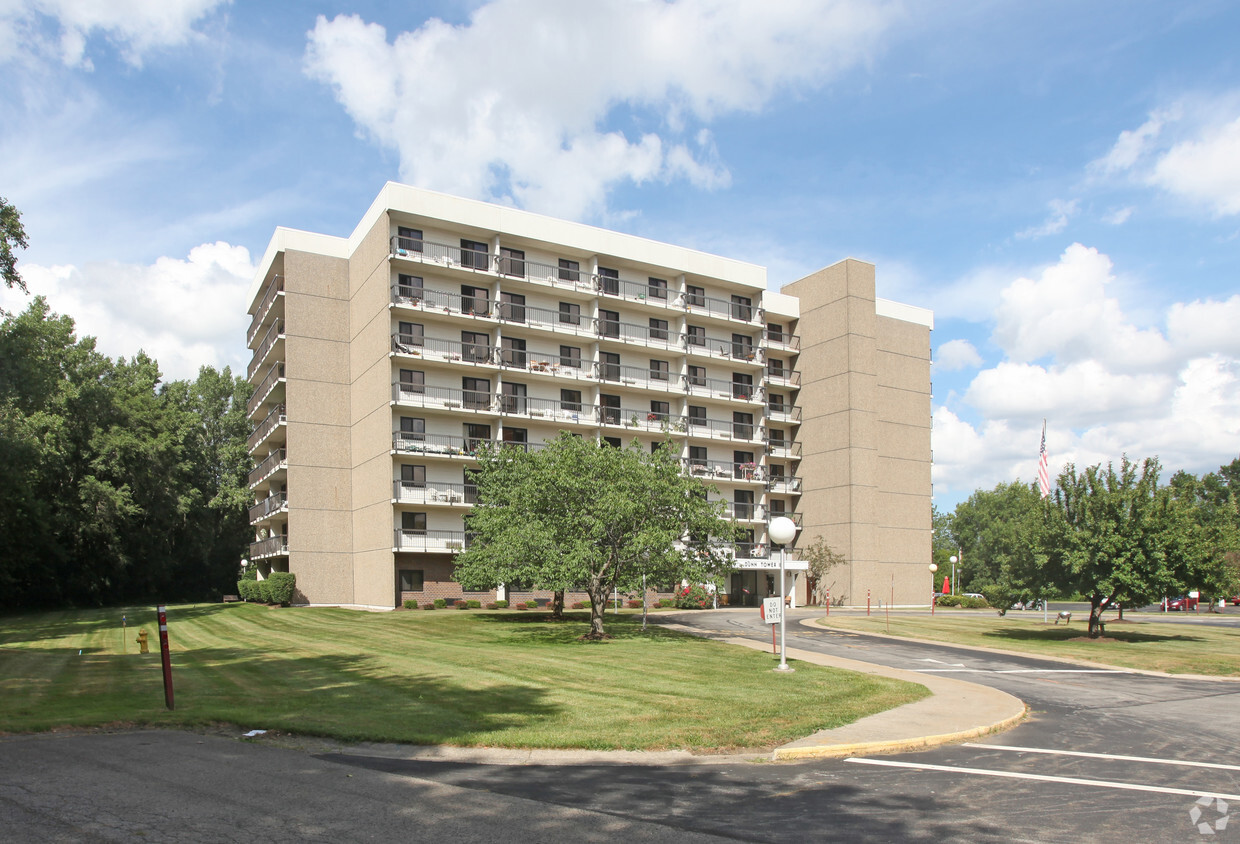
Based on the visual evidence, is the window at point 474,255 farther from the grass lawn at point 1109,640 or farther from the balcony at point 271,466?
the grass lawn at point 1109,640

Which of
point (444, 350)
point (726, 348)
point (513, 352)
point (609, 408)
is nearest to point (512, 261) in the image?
point (513, 352)

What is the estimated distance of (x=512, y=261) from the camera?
5006 centimetres

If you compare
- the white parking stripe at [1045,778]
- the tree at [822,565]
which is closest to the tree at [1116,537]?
the white parking stripe at [1045,778]

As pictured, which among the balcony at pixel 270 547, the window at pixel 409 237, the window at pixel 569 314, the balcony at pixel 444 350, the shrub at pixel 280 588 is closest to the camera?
the shrub at pixel 280 588

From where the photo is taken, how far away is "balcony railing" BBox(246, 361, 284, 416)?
4822 centimetres

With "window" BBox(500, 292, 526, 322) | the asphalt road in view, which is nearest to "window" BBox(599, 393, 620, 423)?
"window" BBox(500, 292, 526, 322)

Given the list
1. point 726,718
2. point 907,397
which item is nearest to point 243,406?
point 907,397

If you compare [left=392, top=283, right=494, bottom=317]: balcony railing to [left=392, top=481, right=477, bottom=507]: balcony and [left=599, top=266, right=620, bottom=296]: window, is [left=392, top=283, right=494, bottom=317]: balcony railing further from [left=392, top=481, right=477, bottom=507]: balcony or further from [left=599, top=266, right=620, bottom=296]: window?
[left=392, top=481, right=477, bottom=507]: balcony

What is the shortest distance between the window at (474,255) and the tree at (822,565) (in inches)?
1102

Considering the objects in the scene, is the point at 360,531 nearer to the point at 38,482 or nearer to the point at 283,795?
the point at 38,482

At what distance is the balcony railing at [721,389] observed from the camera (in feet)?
189

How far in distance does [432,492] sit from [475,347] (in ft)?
28.6

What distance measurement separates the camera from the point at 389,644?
82.2 feet

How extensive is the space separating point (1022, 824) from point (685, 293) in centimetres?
5134
